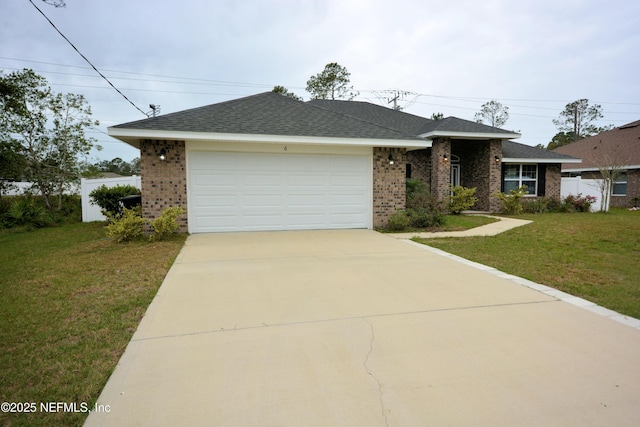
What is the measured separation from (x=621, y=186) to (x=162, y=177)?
24.8 meters

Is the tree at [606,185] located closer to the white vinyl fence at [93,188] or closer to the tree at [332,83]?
the tree at [332,83]

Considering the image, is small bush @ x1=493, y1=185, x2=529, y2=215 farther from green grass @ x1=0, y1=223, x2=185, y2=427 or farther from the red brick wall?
green grass @ x1=0, y1=223, x2=185, y2=427

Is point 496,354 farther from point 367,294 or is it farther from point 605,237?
point 605,237

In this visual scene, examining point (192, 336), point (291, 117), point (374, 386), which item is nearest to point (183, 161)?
point (291, 117)

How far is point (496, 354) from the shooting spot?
2.99 meters

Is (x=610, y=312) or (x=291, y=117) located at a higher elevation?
(x=291, y=117)

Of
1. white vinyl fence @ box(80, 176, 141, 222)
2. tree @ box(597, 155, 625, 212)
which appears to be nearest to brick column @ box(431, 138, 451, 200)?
tree @ box(597, 155, 625, 212)

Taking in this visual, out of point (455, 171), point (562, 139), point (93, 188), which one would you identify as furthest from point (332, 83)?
point (562, 139)

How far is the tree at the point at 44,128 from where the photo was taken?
1417 centimetres

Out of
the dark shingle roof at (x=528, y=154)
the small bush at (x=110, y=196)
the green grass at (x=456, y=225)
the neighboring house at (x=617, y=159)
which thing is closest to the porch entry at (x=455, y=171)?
the dark shingle roof at (x=528, y=154)

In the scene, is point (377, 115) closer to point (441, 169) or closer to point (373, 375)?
point (441, 169)

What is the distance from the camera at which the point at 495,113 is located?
4347 cm

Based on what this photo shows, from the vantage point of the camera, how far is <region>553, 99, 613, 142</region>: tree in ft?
144

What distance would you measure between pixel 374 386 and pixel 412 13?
12.9m
